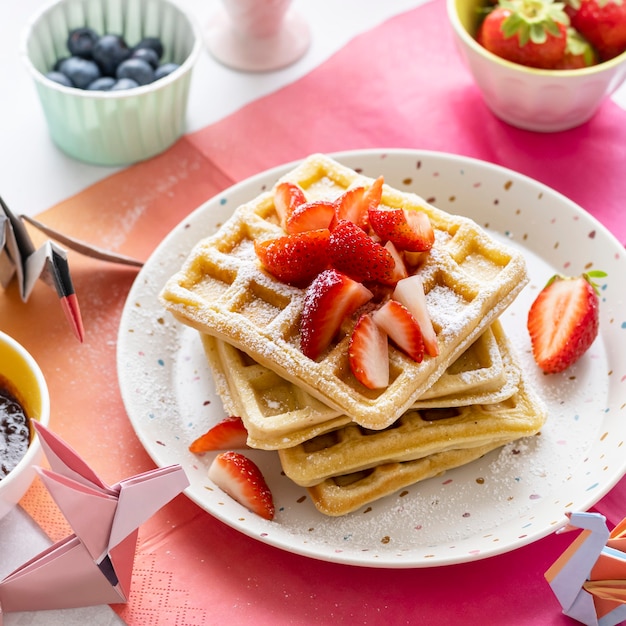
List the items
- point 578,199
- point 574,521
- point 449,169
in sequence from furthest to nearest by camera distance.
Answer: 1. point 578,199
2. point 449,169
3. point 574,521

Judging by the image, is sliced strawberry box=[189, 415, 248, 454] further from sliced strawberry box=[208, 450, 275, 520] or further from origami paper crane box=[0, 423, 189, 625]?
origami paper crane box=[0, 423, 189, 625]

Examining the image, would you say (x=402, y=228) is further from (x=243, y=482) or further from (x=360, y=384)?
(x=243, y=482)

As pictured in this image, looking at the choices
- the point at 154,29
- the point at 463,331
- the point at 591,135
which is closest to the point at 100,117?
the point at 154,29

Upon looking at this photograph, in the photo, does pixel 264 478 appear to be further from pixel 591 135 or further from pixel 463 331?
pixel 591 135

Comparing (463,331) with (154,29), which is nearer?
(463,331)

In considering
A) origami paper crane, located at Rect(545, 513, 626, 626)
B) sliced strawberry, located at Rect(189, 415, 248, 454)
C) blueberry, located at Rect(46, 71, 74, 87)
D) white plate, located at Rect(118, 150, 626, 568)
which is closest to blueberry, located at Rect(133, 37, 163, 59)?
blueberry, located at Rect(46, 71, 74, 87)

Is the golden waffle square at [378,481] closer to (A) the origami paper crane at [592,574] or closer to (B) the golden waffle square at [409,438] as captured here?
(B) the golden waffle square at [409,438]
